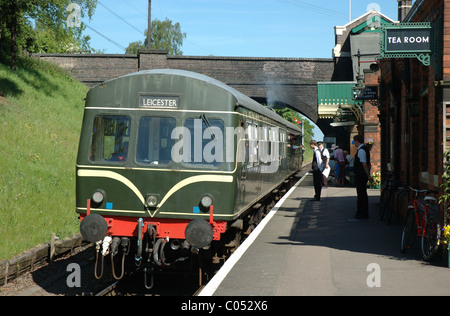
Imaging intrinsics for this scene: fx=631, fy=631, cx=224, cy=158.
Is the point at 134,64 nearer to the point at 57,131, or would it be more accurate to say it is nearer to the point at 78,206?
the point at 57,131

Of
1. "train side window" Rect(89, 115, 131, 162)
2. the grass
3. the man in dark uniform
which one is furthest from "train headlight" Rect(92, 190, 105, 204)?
the man in dark uniform

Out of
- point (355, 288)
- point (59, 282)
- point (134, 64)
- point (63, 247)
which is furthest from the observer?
point (134, 64)

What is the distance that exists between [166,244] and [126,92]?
7.44ft

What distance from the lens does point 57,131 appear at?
25.1m

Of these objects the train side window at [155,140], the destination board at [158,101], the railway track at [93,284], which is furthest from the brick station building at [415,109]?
the railway track at [93,284]

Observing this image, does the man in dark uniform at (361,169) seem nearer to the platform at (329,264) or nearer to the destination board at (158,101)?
the platform at (329,264)

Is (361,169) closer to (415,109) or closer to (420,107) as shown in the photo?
(415,109)

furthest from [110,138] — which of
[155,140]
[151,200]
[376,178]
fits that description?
[376,178]

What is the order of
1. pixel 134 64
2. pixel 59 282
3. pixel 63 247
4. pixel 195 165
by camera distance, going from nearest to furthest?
1. pixel 195 165
2. pixel 59 282
3. pixel 63 247
4. pixel 134 64

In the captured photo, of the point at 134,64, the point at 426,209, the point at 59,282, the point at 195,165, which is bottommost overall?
the point at 59,282

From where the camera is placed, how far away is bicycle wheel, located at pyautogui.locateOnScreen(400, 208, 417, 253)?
9.59 meters

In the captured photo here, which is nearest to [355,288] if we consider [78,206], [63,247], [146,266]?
[146,266]

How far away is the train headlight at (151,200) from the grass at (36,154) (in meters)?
4.10

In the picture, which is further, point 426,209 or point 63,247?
point 63,247
